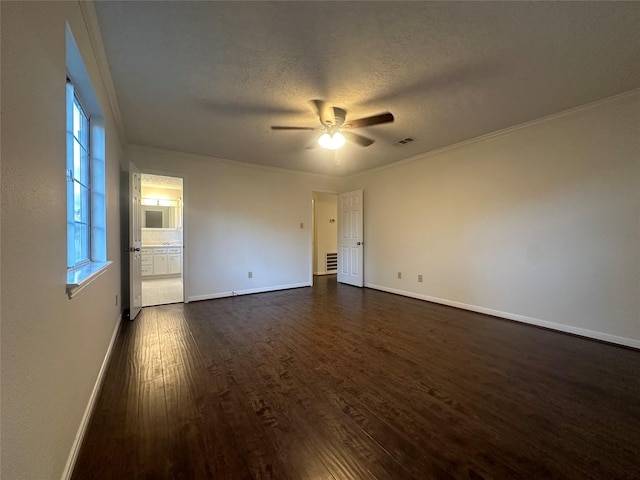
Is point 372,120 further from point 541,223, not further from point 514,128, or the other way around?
point 541,223

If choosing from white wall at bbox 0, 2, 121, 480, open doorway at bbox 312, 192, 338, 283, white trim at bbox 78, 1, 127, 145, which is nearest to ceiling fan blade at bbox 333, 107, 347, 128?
white trim at bbox 78, 1, 127, 145

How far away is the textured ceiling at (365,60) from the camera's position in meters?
1.71

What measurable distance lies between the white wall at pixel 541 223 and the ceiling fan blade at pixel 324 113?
7.22ft

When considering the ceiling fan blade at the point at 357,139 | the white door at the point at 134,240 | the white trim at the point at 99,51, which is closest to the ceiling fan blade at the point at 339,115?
the ceiling fan blade at the point at 357,139

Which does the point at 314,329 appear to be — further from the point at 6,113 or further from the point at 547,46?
the point at 547,46

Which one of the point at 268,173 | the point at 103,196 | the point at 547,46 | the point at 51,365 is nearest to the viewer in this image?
the point at 51,365

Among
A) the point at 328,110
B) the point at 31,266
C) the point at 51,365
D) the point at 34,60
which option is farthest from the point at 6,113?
the point at 328,110

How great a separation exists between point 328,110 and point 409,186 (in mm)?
2516

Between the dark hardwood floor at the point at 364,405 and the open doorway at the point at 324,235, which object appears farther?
the open doorway at the point at 324,235

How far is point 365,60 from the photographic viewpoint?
2141 mm

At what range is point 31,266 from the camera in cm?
94

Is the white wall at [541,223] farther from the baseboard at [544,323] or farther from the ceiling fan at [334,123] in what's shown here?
the ceiling fan at [334,123]

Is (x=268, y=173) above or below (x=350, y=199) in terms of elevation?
above

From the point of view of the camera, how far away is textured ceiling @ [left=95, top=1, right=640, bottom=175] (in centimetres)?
171
